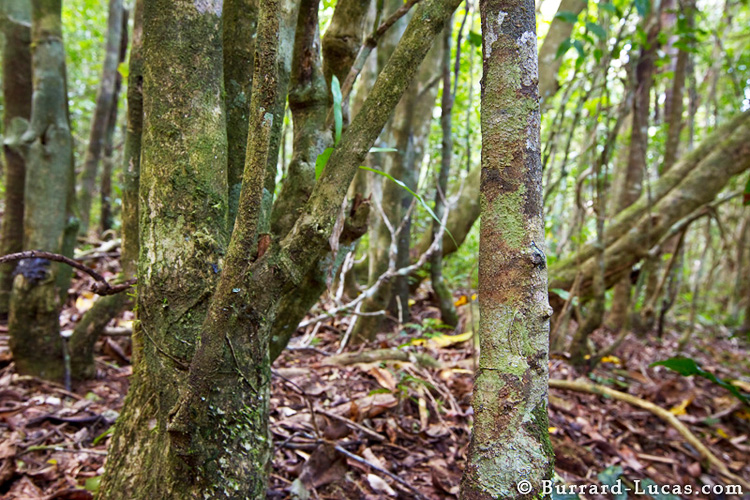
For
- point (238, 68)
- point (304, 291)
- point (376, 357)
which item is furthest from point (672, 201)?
point (238, 68)

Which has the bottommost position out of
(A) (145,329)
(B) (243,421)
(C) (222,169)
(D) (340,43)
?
(B) (243,421)

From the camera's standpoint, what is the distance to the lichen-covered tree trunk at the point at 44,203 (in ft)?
7.78

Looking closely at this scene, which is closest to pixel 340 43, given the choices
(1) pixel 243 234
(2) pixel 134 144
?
(2) pixel 134 144

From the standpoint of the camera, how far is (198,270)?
1264 mm

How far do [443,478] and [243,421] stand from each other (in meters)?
1.05

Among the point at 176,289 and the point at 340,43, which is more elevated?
the point at 340,43

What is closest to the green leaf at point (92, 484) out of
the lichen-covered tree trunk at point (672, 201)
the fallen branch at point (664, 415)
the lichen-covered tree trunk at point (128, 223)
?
the lichen-covered tree trunk at point (128, 223)

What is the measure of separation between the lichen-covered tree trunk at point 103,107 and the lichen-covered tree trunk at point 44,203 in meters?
1.91

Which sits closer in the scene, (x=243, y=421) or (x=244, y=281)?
(x=244, y=281)

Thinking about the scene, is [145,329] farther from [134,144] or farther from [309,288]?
[134,144]

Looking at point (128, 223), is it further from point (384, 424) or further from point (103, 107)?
point (103, 107)

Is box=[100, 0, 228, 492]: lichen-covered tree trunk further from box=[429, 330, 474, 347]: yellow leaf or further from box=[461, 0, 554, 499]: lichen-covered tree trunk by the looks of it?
box=[429, 330, 474, 347]: yellow leaf

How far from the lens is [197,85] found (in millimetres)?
1283

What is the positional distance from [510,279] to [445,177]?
7.86 feet
